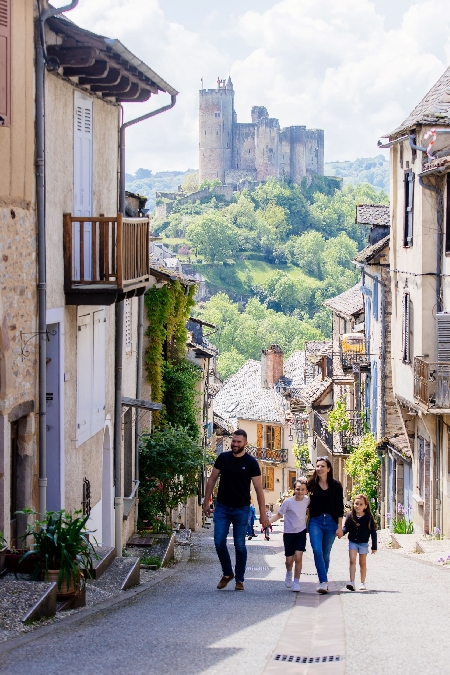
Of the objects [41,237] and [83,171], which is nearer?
[41,237]

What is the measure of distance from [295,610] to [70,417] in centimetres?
428

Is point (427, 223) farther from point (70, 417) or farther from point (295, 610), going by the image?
point (295, 610)

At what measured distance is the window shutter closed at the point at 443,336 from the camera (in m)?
19.6

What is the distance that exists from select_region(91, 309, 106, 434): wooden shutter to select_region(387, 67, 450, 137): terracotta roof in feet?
26.0

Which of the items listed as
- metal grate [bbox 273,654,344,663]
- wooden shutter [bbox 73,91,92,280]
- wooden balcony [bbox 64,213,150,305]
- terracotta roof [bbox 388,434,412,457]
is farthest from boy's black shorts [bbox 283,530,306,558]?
terracotta roof [bbox 388,434,412,457]

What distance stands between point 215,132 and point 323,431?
13500cm

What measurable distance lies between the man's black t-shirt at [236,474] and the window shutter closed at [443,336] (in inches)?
389

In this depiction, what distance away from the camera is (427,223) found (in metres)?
19.9

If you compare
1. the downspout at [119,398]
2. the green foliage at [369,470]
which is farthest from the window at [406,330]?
the green foliage at [369,470]

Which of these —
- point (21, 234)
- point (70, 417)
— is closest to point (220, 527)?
point (70, 417)

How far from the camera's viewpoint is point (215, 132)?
16800 centimetres

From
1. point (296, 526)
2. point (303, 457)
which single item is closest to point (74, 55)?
point (296, 526)

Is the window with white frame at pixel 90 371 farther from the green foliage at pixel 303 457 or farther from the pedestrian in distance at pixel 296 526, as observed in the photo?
the green foliage at pixel 303 457

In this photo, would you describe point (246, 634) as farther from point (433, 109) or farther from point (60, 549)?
point (433, 109)
